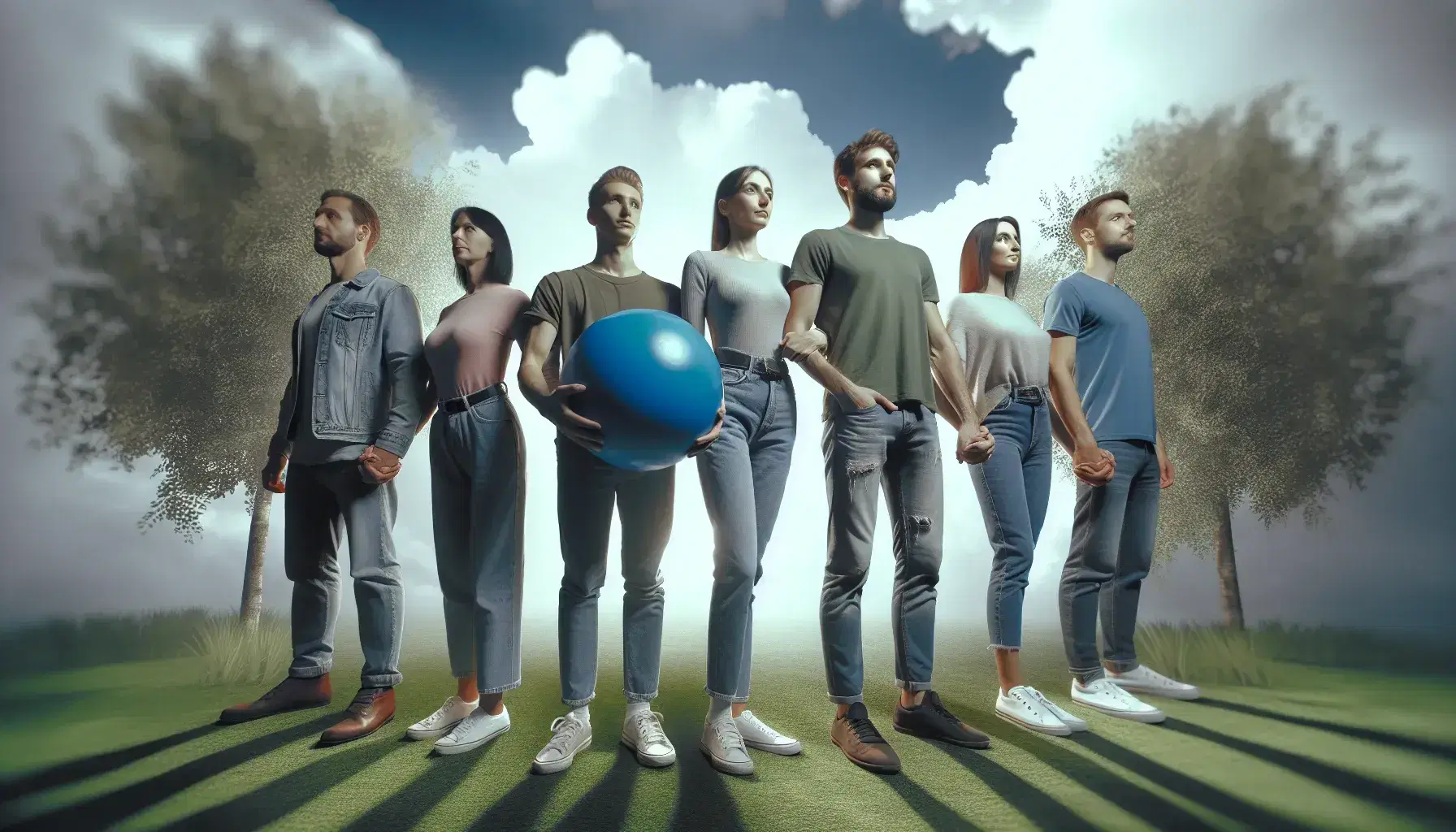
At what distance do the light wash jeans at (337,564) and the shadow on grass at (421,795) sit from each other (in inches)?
24.7

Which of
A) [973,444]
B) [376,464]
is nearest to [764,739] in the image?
Answer: [973,444]

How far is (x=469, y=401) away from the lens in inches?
136

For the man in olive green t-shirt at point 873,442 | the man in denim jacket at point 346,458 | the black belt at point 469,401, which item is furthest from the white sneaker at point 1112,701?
the man in denim jacket at point 346,458

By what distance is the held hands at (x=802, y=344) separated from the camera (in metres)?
3.27

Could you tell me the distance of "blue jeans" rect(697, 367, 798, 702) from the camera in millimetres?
3115

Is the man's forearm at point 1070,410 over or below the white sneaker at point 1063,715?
over

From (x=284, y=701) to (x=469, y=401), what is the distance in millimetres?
1729

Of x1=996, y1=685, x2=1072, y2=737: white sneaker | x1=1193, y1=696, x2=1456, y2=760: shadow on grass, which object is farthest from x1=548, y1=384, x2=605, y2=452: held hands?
x1=1193, y1=696, x2=1456, y2=760: shadow on grass

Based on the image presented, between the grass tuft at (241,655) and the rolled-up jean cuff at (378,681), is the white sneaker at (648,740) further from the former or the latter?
the grass tuft at (241,655)

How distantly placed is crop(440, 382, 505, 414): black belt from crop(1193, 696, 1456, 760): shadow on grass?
405 centimetres

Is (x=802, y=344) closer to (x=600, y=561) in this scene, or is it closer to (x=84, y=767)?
(x=600, y=561)

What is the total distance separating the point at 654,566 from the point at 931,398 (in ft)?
4.48

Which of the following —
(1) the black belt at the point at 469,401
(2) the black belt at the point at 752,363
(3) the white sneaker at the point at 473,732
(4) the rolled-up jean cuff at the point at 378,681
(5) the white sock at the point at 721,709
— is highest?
(2) the black belt at the point at 752,363

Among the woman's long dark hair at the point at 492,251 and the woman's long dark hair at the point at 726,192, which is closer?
the woman's long dark hair at the point at 726,192
